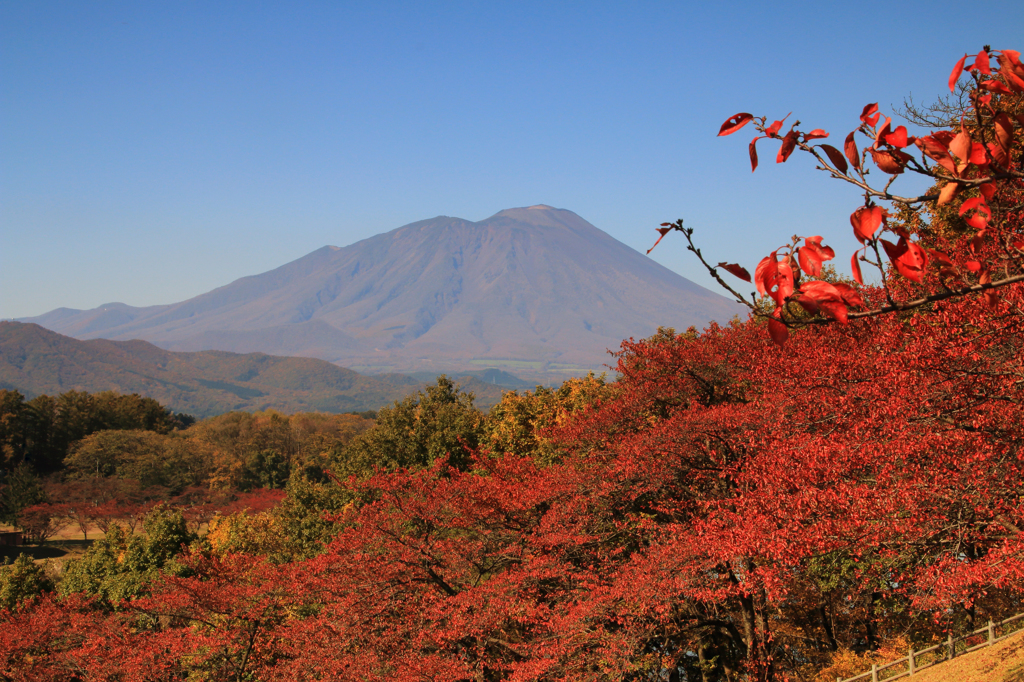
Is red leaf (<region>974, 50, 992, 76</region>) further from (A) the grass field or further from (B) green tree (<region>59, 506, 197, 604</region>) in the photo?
(B) green tree (<region>59, 506, 197, 604</region>)

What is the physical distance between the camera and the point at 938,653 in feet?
41.1

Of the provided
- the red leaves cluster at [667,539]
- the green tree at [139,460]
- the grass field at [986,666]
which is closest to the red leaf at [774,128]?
the red leaves cluster at [667,539]

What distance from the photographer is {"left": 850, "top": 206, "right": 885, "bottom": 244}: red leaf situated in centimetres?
211

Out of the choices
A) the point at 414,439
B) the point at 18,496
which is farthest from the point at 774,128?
the point at 18,496

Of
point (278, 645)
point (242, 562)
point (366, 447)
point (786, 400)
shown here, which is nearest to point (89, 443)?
point (366, 447)

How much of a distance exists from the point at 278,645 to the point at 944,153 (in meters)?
13.9

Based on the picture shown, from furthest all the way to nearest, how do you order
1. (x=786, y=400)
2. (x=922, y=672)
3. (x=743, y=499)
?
(x=922, y=672), (x=786, y=400), (x=743, y=499)

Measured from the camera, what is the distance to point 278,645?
13.2m

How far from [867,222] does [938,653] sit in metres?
13.8

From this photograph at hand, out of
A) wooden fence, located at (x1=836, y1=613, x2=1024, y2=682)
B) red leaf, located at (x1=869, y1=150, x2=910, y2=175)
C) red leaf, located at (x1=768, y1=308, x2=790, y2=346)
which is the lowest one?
wooden fence, located at (x1=836, y1=613, x2=1024, y2=682)

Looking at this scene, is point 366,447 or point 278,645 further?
point 366,447

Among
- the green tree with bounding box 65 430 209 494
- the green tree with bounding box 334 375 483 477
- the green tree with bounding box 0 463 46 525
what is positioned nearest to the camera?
the green tree with bounding box 334 375 483 477

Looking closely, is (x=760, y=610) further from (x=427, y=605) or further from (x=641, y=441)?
(x=427, y=605)

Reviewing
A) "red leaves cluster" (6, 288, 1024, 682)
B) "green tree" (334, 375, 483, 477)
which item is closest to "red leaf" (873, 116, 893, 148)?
"red leaves cluster" (6, 288, 1024, 682)
